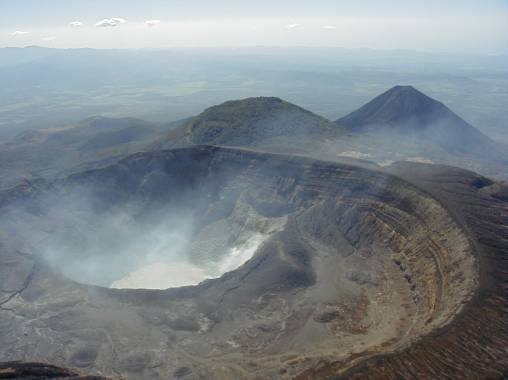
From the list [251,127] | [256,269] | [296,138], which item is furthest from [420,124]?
[256,269]

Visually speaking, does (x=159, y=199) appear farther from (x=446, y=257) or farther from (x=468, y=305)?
(x=468, y=305)

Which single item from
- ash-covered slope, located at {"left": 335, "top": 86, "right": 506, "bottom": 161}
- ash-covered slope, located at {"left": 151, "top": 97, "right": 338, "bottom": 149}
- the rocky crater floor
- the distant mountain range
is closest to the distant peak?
ash-covered slope, located at {"left": 335, "top": 86, "right": 506, "bottom": 161}

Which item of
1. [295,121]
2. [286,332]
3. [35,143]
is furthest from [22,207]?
[35,143]

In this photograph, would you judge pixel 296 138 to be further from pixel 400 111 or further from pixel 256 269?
pixel 400 111

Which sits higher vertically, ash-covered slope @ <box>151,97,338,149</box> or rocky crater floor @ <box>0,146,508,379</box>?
ash-covered slope @ <box>151,97,338,149</box>

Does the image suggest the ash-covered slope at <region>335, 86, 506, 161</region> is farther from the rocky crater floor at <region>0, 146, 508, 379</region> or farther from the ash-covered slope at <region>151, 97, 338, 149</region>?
the rocky crater floor at <region>0, 146, 508, 379</region>

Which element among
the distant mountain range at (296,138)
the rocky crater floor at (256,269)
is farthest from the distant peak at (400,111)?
the rocky crater floor at (256,269)

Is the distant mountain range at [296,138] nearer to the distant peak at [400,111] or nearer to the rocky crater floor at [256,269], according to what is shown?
the distant peak at [400,111]
